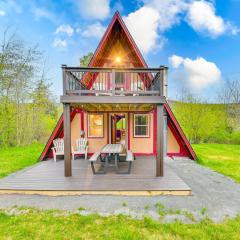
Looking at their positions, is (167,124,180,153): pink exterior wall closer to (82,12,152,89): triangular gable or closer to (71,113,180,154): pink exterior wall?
(71,113,180,154): pink exterior wall

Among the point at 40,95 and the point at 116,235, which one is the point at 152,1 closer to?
the point at 40,95

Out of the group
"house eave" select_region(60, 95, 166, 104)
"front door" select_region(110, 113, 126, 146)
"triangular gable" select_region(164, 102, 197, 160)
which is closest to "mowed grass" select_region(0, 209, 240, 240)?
"house eave" select_region(60, 95, 166, 104)

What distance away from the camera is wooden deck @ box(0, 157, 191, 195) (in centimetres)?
380

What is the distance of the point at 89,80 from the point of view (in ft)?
25.6

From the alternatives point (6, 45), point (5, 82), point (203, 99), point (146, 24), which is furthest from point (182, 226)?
point (203, 99)

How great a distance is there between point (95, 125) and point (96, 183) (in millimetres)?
3721

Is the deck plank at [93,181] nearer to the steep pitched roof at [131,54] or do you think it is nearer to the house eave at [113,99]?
the steep pitched roof at [131,54]

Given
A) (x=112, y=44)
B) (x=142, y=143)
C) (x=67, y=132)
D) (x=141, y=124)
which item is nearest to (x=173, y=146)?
(x=142, y=143)

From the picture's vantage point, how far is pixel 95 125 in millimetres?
7609

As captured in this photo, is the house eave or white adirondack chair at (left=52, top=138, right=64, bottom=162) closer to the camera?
the house eave

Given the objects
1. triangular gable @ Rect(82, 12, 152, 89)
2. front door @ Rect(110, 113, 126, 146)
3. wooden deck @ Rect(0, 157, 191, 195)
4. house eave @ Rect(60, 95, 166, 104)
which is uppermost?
triangular gable @ Rect(82, 12, 152, 89)

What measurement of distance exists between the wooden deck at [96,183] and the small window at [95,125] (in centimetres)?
251

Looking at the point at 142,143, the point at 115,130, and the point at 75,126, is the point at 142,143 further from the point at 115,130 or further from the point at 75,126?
the point at 75,126

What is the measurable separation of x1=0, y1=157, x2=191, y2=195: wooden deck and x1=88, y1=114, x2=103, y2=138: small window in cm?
251
